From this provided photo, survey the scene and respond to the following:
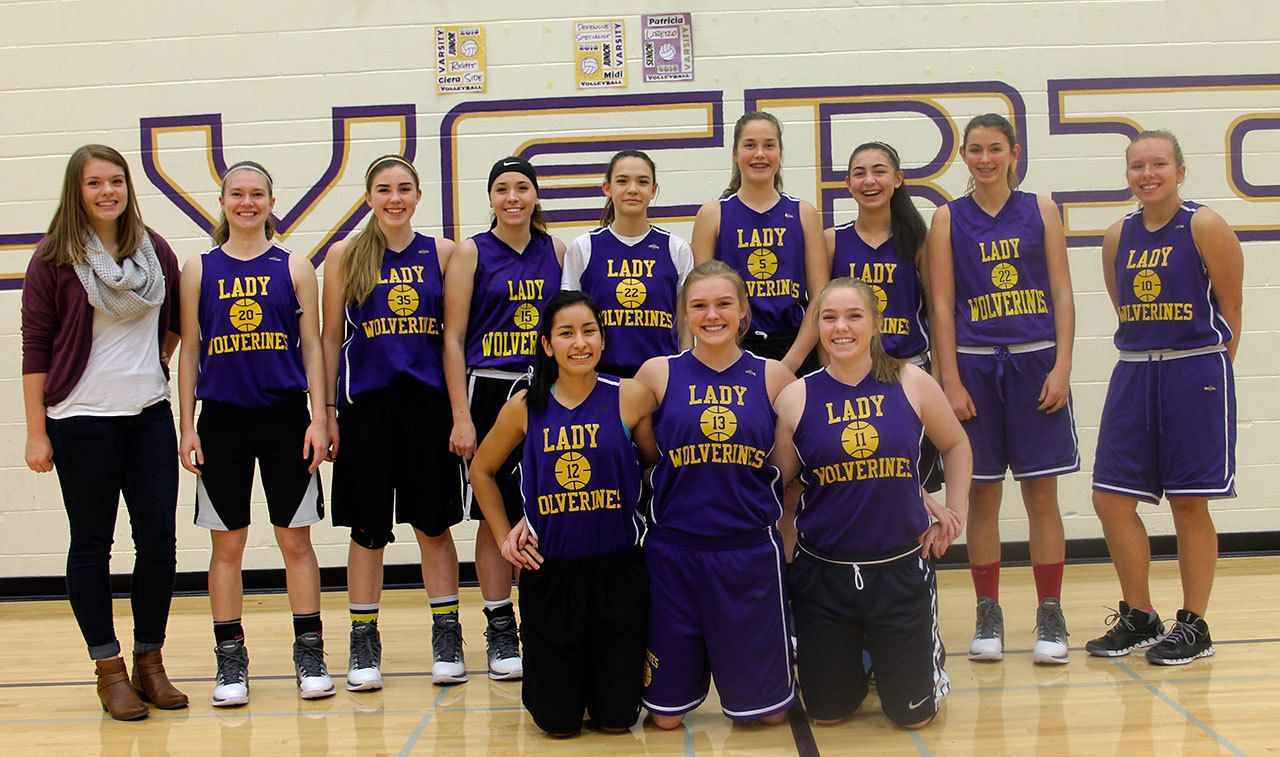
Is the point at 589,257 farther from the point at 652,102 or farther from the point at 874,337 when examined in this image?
the point at 652,102

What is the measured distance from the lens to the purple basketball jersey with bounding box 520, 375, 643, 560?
2.90 m

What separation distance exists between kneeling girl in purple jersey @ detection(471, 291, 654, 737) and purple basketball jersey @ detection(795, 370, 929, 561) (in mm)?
452

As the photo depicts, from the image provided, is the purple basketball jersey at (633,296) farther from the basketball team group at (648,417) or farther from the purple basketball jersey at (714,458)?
the purple basketball jersey at (714,458)

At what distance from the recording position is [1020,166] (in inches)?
184

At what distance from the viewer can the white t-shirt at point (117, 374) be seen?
3072 millimetres

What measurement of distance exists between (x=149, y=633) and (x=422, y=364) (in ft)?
3.57

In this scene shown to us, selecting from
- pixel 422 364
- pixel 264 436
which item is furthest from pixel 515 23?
pixel 264 436

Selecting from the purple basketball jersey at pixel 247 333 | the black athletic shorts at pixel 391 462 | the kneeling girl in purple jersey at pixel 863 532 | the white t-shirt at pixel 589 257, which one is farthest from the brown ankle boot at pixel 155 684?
the kneeling girl in purple jersey at pixel 863 532

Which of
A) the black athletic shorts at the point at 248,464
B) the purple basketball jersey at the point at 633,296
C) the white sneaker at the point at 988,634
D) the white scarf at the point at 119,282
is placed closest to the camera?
the white scarf at the point at 119,282

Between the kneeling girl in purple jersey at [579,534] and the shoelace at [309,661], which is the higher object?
the kneeling girl in purple jersey at [579,534]

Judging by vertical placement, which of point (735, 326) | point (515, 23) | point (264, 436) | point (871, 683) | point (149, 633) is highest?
point (515, 23)

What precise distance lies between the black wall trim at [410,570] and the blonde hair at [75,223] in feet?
6.68

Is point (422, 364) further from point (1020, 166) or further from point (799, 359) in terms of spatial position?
point (1020, 166)

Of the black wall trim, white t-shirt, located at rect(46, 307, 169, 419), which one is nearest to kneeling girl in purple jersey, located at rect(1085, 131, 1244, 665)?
the black wall trim
